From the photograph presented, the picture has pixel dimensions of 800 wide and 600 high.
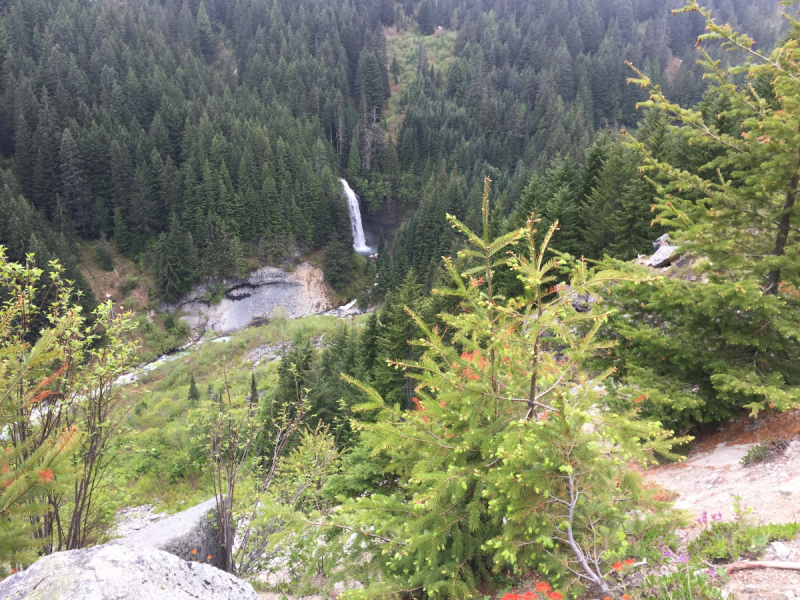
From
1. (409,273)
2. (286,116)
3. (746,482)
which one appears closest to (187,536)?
(746,482)

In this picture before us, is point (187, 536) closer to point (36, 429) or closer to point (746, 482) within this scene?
point (36, 429)

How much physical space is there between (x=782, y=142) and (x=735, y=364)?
12.3 feet

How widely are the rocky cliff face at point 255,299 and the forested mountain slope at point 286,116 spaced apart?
2.32m

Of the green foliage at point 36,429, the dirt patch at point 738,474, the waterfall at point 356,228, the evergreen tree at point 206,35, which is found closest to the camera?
the green foliage at point 36,429

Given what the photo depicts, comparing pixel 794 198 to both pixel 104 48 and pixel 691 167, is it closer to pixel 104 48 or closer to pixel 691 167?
pixel 691 167

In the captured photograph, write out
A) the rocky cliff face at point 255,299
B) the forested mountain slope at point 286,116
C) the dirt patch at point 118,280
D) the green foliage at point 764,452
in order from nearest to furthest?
the green foliage at point 764,452
the dirt patch at point 118,280
the rocky cliff face at point 255,299
the forested mountain slope at point 286,116

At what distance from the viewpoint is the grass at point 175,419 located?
19245 mm

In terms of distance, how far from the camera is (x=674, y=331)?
8.51 m

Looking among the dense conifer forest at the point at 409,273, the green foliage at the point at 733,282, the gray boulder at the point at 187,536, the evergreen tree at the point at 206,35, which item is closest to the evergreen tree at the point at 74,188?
the dense conifer forest at the point at 409,273

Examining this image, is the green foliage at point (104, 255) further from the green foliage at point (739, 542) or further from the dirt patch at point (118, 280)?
the green foliage at point (739, 542)

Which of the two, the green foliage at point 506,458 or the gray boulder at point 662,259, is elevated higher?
the green foliage at point 506,458

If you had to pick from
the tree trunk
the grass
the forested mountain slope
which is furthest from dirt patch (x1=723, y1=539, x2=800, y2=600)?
the forested mountain slope

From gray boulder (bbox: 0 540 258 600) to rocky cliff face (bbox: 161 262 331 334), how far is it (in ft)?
176

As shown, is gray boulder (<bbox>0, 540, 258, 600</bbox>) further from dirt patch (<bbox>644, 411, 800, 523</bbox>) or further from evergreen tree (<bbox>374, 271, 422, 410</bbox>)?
evergreen tree (<bbox>374, 271, 422, 410</bbox>)
